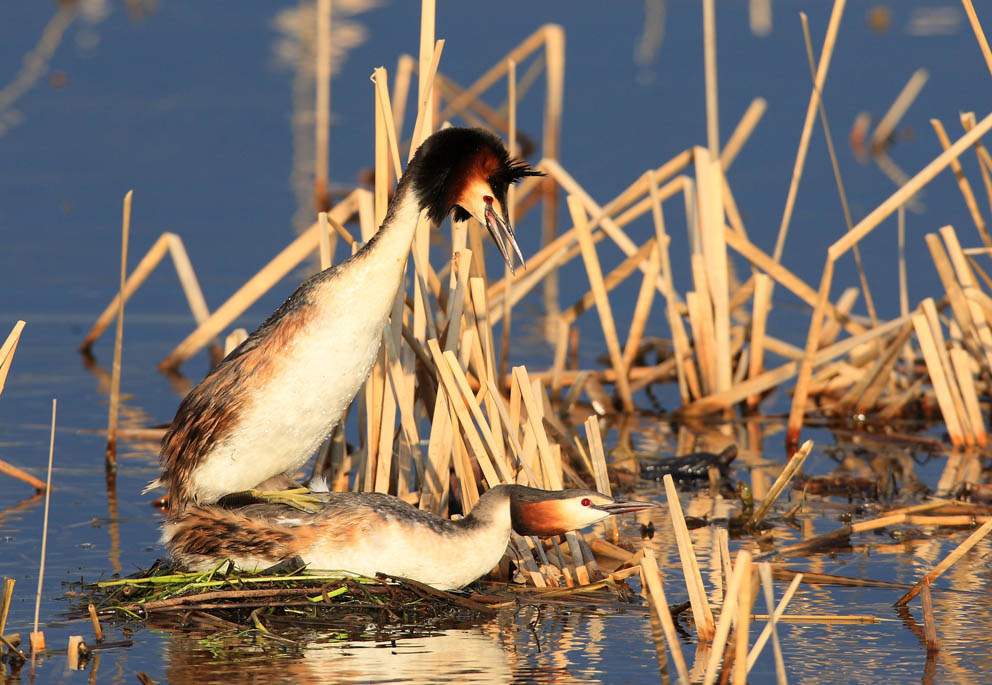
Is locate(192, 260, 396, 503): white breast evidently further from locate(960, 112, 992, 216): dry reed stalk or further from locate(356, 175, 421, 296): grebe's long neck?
locate(960, 112, 992, 216): dry reed stalk

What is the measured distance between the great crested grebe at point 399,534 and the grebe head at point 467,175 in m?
1.01

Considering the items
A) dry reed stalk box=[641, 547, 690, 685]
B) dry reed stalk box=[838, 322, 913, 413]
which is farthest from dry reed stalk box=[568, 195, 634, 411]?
dry reed stalk box=[641, 547, 690, 685]

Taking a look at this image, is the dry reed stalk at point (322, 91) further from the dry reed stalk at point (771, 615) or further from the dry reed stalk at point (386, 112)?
the dry reed stalk at point (771, 615)

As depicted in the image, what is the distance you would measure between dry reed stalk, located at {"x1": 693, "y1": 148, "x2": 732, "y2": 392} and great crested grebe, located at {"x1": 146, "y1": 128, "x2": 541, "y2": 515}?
119 inches

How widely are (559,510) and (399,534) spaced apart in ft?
2.12

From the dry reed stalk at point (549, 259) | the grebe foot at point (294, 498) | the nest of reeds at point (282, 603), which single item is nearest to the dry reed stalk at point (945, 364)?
the dry reed stalk at point (549, 259)

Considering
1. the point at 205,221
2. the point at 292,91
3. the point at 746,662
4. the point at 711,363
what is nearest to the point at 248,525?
the point at 746,662

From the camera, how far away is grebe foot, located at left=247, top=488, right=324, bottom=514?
6726 millimetres

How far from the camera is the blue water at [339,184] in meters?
6.18

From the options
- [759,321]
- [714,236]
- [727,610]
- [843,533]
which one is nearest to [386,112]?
[843,533]

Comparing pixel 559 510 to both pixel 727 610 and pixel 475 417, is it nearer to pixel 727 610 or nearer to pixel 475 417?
pixel 475 417

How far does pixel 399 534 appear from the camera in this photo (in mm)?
6461

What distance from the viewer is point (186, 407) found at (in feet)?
23.0

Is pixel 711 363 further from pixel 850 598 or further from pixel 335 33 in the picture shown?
pixel 335 33
